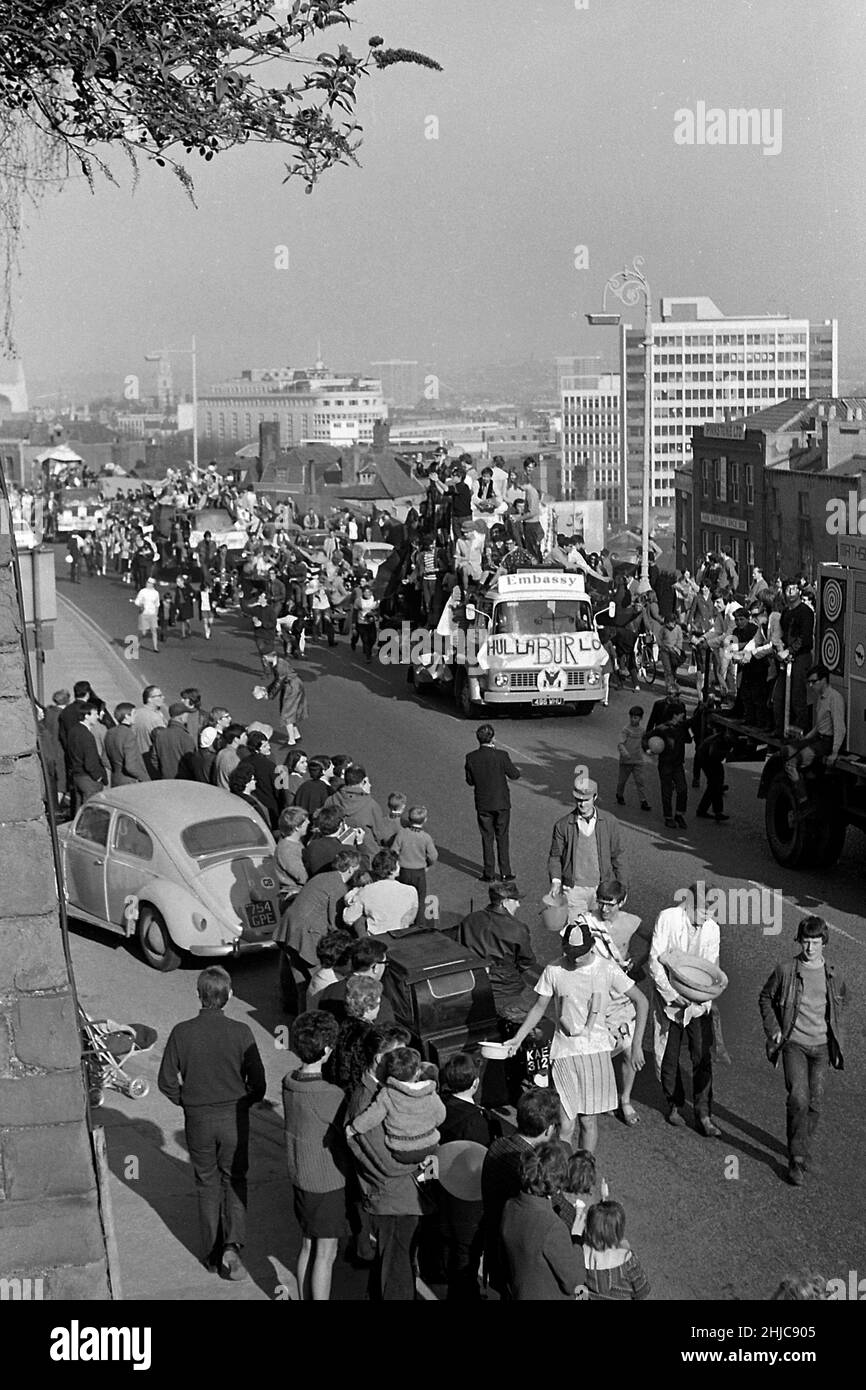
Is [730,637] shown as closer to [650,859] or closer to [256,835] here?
[650,859]

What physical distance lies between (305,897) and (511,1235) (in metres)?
5.47

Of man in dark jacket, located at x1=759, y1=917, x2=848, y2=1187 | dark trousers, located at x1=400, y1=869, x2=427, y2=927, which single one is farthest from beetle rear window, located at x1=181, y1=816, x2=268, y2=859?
man in dark jacket, located at x1=759, y1=917, x2=848, y2=1187

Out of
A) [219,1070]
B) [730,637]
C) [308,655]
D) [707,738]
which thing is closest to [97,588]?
[308,655]

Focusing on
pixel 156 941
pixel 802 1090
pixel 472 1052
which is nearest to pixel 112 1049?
pixel 472 1052

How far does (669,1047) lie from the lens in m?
10.9

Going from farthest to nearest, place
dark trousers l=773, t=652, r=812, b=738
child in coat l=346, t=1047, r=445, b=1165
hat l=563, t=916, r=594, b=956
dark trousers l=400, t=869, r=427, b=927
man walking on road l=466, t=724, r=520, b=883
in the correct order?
dark trousers l=773, t=652, r=812, b=738 → man walking on road l=466, t=724, r=520, b=883 → dark trousers l=400, t=869, r=427, b=927 → hat l=563, t=916, r=594, b=956 → child in coat l=346, t=1047, r=445, b=1165

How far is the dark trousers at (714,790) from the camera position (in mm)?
19375

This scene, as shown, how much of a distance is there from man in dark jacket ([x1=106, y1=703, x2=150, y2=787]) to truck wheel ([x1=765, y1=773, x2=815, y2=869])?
6.79 metres

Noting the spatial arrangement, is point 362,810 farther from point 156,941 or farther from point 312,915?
point 312,915

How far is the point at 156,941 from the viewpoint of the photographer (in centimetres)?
1443

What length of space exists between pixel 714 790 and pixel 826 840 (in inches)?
105

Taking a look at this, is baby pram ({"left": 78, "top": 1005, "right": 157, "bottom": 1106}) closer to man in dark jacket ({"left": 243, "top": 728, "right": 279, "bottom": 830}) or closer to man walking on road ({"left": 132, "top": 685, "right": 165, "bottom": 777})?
man in dark jacket ({"left": 243, "top": 728, "right": 279, "bottom": 830})

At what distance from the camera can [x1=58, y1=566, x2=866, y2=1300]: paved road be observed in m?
9.29

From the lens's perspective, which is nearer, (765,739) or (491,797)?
(491,797)
